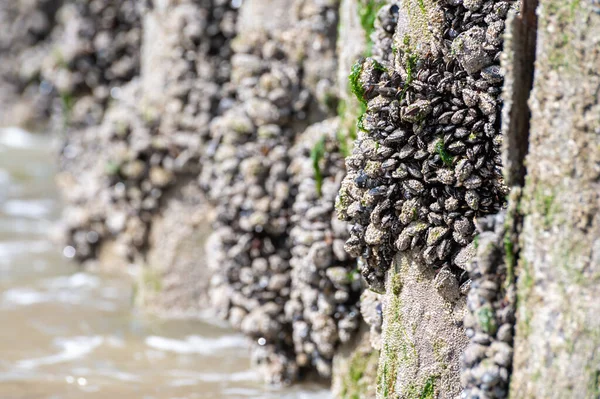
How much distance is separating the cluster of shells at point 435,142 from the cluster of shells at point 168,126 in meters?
2.50

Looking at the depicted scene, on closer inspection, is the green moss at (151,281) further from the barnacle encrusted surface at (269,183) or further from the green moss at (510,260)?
the green moss at (510,260)

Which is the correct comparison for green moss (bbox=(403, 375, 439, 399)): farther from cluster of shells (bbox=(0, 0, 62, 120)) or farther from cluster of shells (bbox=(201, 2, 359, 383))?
cluster of shells (bbox=(0, 0, 62, 120))

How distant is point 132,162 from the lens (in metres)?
5.21

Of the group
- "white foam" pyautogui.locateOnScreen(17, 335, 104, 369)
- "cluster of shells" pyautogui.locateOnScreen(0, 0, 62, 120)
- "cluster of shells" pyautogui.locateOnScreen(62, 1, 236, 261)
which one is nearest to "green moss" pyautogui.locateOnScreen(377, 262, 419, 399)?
"white foam" pyautogui.locateOnScreen(17, 335, 104, 369)

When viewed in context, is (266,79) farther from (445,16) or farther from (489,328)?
(489,328)

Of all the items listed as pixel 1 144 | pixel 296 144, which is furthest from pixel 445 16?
pixel 1 144

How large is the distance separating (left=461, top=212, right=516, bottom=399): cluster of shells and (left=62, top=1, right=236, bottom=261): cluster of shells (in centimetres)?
305

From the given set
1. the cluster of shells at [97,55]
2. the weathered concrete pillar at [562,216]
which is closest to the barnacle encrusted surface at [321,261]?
the weathered concrete pillar at [562,216]

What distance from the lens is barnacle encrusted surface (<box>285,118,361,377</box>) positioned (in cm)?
322

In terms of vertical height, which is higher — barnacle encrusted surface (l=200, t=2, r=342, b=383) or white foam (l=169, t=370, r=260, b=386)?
barnacle encrusted surface (l=200, t=2, r=342, b=383)

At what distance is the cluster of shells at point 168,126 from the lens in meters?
4.83

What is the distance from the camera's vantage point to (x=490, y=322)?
1.93 metres

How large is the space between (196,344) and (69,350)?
0.70 metres

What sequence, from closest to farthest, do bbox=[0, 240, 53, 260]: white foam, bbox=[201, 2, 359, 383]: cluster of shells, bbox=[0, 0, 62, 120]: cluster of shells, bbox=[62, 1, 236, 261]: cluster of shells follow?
1. bbox=[201, 2, 359, 383]: cluster of shells
2. bbox=[62, 1, 236, 261]: cluster of shells
3. bbox=[0, 240, 53, 260]: white foam
4. bbox=[0, 0, 62, 120]: cluster of shells
